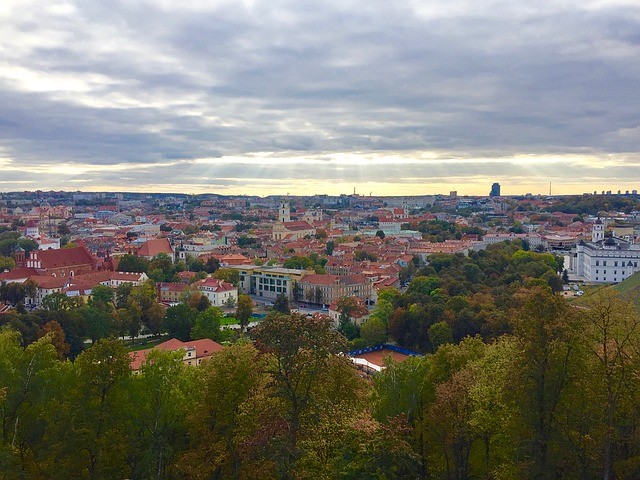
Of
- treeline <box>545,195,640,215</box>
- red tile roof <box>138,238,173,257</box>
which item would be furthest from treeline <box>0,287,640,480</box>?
treeline <box>545,195,640,215</box>

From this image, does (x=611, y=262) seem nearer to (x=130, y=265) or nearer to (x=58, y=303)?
(x=130, y=265)

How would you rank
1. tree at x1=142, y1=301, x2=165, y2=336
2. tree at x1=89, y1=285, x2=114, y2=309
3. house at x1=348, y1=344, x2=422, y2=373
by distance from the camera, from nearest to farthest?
house at x1=348, y1=344, x2=422, y2=373
tree at x1=142, y1=301, x2=165, y2=336
tree at x1=89, y1=285, x2=114, y2=309

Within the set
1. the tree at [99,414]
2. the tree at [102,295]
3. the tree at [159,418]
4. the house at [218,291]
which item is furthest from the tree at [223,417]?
the house at [218,291]

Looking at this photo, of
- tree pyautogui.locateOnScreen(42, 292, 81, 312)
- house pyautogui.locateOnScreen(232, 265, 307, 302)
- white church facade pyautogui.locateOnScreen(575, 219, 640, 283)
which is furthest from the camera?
house pyautogui.locateOnScreen(232, 265, 307, 302)

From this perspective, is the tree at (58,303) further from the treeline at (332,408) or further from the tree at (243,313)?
the treeline at (332,408)

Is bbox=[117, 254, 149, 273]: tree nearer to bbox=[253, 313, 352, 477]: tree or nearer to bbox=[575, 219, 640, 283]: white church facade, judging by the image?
bbox=[575, 219, 640, 283]: white church facade

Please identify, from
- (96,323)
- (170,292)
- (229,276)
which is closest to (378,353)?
(96,323)

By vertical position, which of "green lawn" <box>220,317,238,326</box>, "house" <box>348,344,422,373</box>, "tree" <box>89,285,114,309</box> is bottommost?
"green lawn" <box>220,317,238,326</box>

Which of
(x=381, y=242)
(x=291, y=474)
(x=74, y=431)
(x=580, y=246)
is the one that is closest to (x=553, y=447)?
(x=291, y=474)
